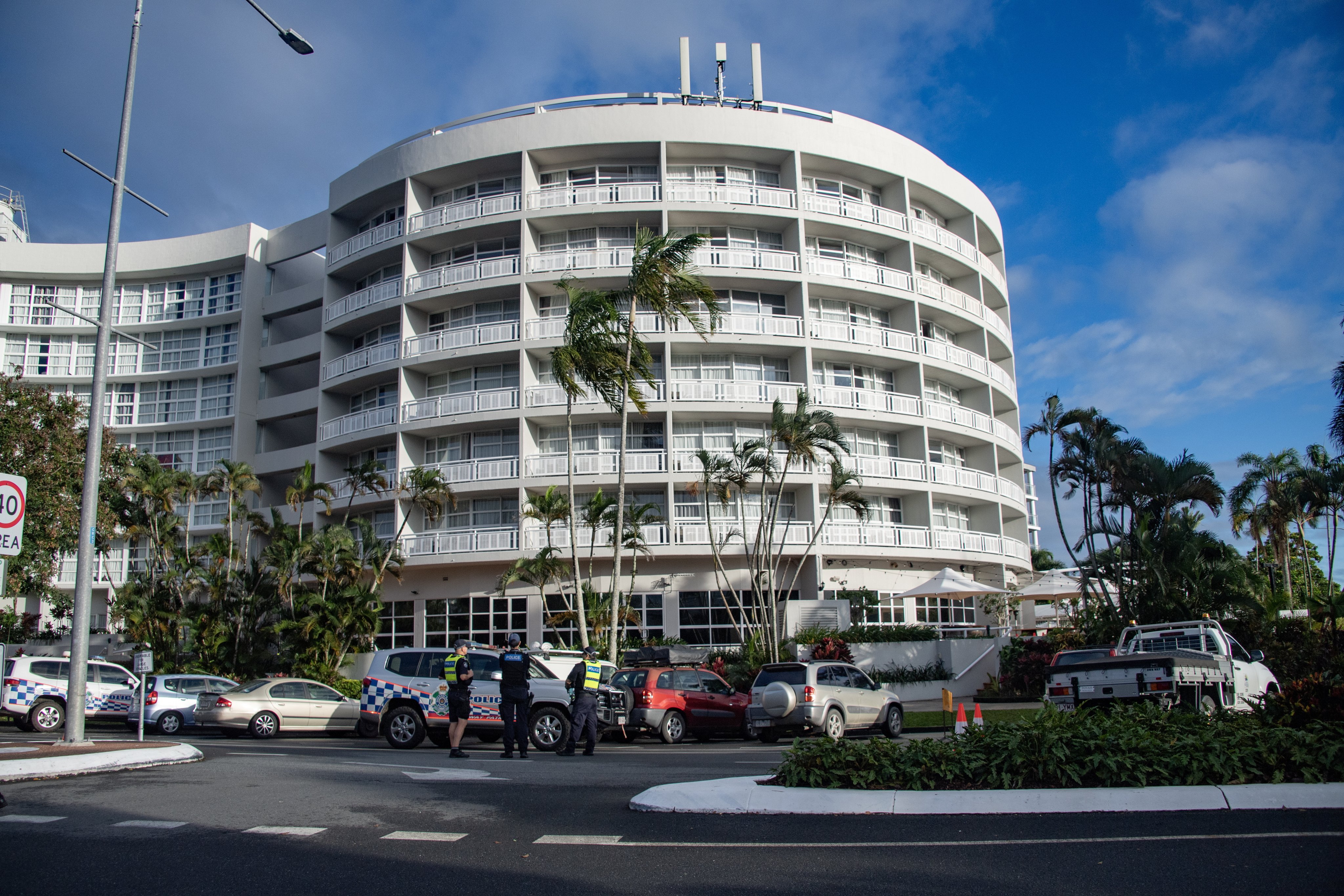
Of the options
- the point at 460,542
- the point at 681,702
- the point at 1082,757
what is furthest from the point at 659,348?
the point at 1082,757

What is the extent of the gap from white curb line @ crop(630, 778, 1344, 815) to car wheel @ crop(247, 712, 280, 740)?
15.5 m

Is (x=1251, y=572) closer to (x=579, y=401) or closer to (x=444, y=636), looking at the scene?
(x=579, y=401)

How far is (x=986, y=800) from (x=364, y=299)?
109 ft

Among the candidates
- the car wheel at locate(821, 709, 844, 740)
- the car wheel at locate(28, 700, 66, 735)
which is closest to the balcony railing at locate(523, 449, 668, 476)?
the car wheel at locate(28, 700, 66, 735)

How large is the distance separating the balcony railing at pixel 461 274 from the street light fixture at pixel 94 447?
19378 millimetres

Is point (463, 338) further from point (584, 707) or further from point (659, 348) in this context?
point (584, 707)

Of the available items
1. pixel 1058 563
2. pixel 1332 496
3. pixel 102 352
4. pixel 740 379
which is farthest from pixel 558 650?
pixel 1058 563

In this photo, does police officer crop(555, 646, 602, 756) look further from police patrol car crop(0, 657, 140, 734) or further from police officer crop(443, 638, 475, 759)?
police patrol car crop(0, 657, 140, 734)

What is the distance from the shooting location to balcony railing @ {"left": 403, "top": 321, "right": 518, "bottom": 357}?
3397 centimetres

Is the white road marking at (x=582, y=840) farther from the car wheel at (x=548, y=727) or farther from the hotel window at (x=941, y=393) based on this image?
the hotel window at (x=941, y=393)

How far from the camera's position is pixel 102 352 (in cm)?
1470

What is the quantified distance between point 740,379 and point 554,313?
6.86 meters

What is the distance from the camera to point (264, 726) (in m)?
21.5

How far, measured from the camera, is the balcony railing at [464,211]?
35.2 metres
